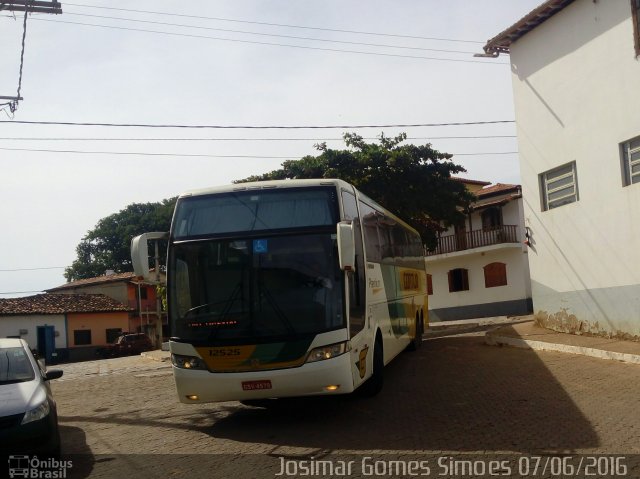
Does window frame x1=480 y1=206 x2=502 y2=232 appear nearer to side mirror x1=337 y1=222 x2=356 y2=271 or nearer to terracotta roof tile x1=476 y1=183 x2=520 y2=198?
terracotta roof tile x1=476 y1=183 x2=520 y2=198

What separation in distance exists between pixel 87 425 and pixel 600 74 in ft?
41.3

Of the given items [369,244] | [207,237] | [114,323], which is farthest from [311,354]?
[114,323]

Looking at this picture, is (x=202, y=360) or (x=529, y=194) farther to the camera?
(x=529, y=194)

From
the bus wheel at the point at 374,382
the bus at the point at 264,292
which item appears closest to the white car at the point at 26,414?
the bus at the point at 264,292

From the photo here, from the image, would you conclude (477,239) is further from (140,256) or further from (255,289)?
(140,256)

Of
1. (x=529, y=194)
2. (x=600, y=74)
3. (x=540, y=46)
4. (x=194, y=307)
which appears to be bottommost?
(x=194, y=307)

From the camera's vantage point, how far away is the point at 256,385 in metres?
8.05

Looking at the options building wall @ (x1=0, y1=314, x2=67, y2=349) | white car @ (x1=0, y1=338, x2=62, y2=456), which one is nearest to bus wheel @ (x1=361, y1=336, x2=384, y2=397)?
white car @ (x1=0, y1=338, x2=62, y2=456)

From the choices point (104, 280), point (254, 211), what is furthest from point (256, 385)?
point (104, 280)

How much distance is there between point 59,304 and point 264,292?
44.1 metres

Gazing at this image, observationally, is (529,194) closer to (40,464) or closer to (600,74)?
(600,74)

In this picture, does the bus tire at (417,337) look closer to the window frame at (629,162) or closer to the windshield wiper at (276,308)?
the window frame at (629,162)

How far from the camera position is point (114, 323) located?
4988 cm

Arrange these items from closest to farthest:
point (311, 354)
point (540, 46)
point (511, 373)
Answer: point (311, 354) → point (511, 373) → point (540, 46)
